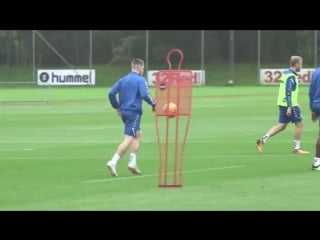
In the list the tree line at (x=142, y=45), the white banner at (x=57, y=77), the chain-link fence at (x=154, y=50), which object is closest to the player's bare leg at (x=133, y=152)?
the white banner at (x=57, y=77)

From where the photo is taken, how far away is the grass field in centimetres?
1195

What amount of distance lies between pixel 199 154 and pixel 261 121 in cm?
1069

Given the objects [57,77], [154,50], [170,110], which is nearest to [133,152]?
[170,110]

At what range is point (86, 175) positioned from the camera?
50.5ft

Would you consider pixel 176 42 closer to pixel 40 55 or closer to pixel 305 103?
pixel 40 55

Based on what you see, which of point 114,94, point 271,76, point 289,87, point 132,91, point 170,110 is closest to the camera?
point 170,110

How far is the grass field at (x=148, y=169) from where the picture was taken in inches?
471

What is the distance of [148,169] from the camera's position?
16297mm

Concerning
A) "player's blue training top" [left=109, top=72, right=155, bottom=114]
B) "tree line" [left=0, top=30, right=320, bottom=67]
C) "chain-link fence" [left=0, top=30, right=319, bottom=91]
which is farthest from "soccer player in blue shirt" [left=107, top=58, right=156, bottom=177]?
"tree line" [left=0, top=30, right=320, bottom=67]

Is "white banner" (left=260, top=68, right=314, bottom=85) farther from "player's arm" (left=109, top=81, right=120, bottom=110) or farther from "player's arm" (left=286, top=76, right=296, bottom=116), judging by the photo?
"player's arm" (left=109, top=81, right=120, bottom=110)

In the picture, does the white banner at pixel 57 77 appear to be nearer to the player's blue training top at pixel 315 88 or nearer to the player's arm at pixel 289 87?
the player's arm at pixel 289 87

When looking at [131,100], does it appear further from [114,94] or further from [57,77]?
[57,77]

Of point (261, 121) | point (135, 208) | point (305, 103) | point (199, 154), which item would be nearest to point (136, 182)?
point (135, 208)

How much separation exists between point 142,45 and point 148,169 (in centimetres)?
5584
